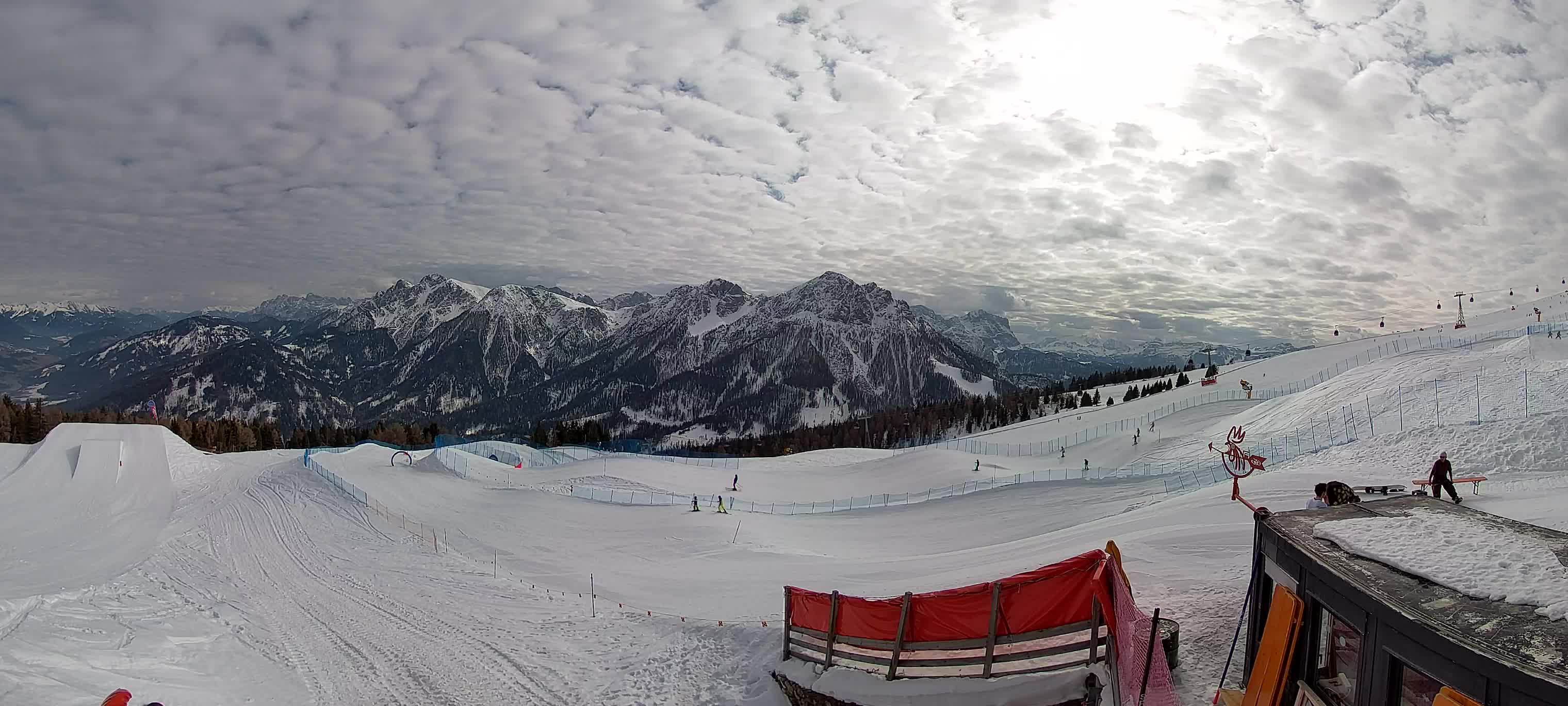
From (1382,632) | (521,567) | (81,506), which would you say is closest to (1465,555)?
(1382,632)

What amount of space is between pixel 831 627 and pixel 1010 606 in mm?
3517

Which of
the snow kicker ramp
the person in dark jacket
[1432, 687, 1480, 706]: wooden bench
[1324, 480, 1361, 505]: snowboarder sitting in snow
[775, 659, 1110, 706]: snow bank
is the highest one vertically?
[1324, 480, 1361, 505]: snowboarder sitting in snow

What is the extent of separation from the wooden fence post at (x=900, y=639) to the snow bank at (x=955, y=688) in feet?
0.60

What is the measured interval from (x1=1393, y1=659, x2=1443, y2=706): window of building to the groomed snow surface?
44.9 inches

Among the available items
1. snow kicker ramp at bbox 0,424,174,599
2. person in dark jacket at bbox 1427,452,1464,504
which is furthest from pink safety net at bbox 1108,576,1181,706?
snow kicker ramp at bbox 0,424,174,599

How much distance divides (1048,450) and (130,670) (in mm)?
66937

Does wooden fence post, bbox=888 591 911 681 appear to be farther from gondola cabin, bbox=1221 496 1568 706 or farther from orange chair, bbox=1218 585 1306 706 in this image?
orange chair, bbox=1218 585 1306 706

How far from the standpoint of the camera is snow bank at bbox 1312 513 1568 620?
234 inches

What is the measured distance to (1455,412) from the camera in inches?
1028

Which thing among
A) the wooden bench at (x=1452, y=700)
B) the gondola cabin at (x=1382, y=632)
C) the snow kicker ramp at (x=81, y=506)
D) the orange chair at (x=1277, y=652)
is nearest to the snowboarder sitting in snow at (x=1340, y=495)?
the gondola cabin at (x=1382, y=632)

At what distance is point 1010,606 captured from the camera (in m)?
9.33

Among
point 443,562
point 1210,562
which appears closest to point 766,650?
point 1210,562

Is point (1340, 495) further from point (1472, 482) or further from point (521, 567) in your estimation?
point (521, 567)

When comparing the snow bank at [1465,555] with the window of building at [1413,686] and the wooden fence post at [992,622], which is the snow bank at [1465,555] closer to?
the window of building at [1413,686]
